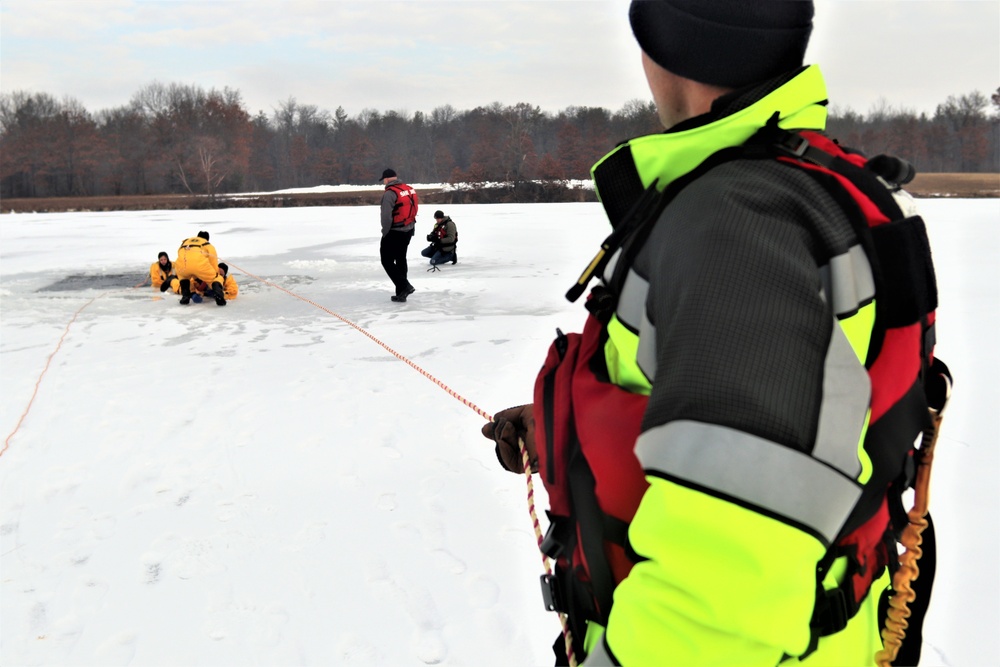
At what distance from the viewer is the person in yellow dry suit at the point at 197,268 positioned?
33.0ft

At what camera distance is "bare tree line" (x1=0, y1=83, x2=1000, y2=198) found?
6575 centimetres

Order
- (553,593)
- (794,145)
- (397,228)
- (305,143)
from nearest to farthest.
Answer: (794,145), (553,593), (397,228), (305,143)

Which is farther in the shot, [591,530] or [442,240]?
[442,240]

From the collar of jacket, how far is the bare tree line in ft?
190

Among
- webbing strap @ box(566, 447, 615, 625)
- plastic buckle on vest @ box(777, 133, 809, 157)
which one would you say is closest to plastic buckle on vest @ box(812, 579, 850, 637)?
webbing strap @ box(566, 447, 615, 625)

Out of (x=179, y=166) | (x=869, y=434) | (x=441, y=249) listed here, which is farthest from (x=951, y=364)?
(x=179, y=166)

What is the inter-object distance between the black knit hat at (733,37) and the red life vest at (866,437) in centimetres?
12

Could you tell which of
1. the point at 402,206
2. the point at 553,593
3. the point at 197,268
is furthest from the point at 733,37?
the point at 197,268

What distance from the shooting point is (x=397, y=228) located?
10359 millimetres

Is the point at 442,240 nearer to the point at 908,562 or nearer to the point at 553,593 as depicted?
the point at 553,593

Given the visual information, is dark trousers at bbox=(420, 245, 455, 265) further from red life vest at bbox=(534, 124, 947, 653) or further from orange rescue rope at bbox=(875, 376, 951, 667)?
orange rescue rope at bbox=(875, 376, 951, 667)

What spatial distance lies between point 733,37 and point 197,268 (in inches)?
396

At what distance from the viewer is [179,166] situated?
69.1 m

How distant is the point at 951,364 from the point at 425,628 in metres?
5.35
